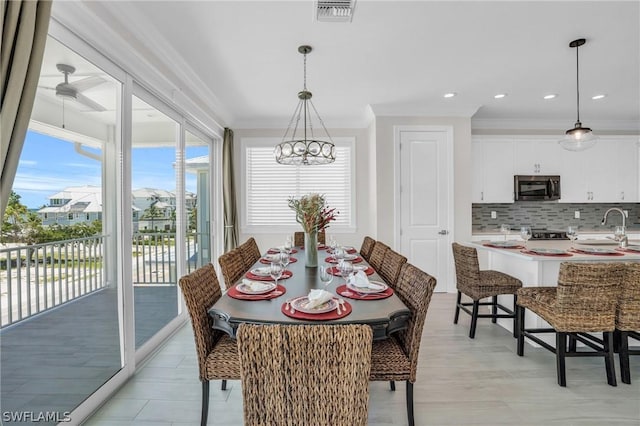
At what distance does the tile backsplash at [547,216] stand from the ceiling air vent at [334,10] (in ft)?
13.2

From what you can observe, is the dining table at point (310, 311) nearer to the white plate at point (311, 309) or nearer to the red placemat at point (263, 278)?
the white plate at point (311, 309)

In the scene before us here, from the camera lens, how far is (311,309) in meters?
1.53

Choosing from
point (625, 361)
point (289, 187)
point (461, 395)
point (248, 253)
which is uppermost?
point (289, 187)

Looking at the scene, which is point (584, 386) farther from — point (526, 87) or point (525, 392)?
point (526, 87)

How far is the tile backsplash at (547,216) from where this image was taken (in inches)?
202

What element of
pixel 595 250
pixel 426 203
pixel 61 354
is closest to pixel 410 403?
pixel 595 250

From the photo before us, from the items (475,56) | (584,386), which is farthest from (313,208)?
(584,386)

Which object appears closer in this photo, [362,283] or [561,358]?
[362,283]

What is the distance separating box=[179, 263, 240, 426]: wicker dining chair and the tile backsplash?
463cm

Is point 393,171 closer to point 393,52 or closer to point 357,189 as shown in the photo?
point 357,189

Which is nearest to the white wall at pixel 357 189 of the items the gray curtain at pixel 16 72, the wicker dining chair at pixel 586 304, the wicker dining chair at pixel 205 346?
the wicker dining chair at pixel 586 304

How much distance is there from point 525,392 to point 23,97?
3.20 m

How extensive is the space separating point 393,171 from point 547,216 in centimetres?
293

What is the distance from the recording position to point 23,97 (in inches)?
48.4
